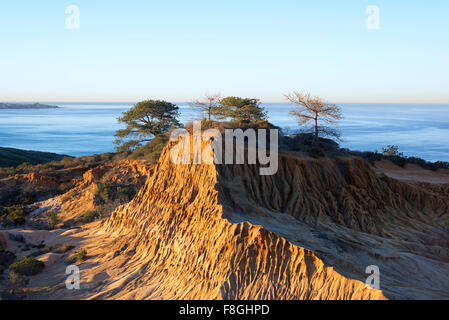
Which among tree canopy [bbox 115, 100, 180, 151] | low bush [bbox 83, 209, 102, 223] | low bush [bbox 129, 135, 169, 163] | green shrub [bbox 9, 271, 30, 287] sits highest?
tree canopy [bbox 115, 100, 180, 151]

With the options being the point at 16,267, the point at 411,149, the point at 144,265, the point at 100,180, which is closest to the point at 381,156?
the point at 100,180

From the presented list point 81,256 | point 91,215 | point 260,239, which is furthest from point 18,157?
point 260,239

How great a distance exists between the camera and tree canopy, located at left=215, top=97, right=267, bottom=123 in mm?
34906

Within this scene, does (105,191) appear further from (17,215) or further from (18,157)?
(18,157)

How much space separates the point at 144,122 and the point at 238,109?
11591mm

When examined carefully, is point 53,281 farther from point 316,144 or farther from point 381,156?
point 381,156

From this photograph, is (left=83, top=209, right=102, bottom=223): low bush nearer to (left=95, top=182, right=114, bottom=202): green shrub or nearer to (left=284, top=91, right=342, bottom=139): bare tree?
(left=95, top=182, right=114, bottom=202): green shrub

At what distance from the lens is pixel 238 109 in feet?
118

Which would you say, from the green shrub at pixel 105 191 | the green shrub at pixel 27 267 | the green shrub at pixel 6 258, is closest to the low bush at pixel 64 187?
the green shrub at pixel 105 191

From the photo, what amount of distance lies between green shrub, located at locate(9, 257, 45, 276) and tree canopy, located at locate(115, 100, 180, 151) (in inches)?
951

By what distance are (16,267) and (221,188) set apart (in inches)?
353

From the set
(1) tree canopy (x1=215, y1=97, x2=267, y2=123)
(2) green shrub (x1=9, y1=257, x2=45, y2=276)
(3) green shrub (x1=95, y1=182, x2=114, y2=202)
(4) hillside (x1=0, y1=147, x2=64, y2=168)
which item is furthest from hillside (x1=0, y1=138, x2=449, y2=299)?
(4) hillside (x1=0, y1=147, x2=64, y2=168)

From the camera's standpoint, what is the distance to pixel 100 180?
26.3 m

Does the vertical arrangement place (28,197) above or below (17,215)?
above
